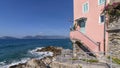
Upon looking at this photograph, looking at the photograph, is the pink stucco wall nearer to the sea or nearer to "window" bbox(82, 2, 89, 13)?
"window" bbox(82, 2, 89, 13)

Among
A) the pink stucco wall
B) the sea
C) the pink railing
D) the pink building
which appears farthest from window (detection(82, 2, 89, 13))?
the sea

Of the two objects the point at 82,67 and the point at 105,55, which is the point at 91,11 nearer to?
A: the point at 105,55

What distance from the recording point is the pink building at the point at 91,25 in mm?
18156

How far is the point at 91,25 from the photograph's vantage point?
21359mm

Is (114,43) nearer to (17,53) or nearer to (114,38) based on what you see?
(114,38)

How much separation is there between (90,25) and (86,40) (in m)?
3.01

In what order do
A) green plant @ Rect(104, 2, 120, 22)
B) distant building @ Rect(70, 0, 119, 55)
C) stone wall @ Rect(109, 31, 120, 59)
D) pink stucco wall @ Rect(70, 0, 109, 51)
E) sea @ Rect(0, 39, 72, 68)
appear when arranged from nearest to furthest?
stone wall @ Rect(109, 31, 120, 59) < green plant @ Rect(104, 2, 120, 22) < distant building @ Rect(70, 0, 119, 55) < pink stucco wall @ Rect(70, 0, 109, 51) < sea @ Rect(0, 39, 72, 68)

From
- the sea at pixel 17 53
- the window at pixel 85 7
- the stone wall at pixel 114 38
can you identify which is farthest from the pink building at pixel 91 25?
the sea at pixel 17 53

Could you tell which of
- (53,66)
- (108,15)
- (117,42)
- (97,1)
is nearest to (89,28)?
(97,1)

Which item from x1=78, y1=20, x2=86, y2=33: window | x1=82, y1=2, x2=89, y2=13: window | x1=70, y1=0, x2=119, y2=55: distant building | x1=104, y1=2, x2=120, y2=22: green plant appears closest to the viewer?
x1=104, y1=2, x2=120, y2=22: green plant

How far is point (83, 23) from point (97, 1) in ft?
15.9

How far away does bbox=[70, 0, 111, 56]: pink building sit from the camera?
18.2 meters

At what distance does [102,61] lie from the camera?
589 inches

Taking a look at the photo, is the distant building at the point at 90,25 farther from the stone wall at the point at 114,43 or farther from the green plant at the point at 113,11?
the stone wall at the point at 114,43
